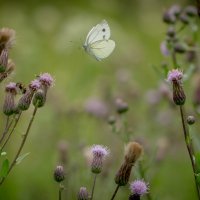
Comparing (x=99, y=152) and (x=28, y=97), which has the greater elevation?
(x=28, y=97)

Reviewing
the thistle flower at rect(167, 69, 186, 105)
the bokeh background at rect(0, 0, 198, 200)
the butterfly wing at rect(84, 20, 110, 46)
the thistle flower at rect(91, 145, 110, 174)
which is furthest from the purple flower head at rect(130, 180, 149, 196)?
the butterfly wing at rect(84, 20, 110, 46)

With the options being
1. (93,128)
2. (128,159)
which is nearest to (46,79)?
(128,159)

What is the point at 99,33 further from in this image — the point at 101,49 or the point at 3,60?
the point at 3,60

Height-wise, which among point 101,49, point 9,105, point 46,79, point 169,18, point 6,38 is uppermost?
point 169,18

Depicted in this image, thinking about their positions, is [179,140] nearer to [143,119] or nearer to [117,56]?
[143,119]

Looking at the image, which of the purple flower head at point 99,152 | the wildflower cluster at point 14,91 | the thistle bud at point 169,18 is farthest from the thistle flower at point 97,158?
the thistle bud at point 169,18

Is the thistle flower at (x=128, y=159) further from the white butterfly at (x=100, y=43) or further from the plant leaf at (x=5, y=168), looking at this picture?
the white butterfly at (x=100, y=43)

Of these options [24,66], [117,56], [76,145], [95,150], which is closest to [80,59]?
[117,56]
